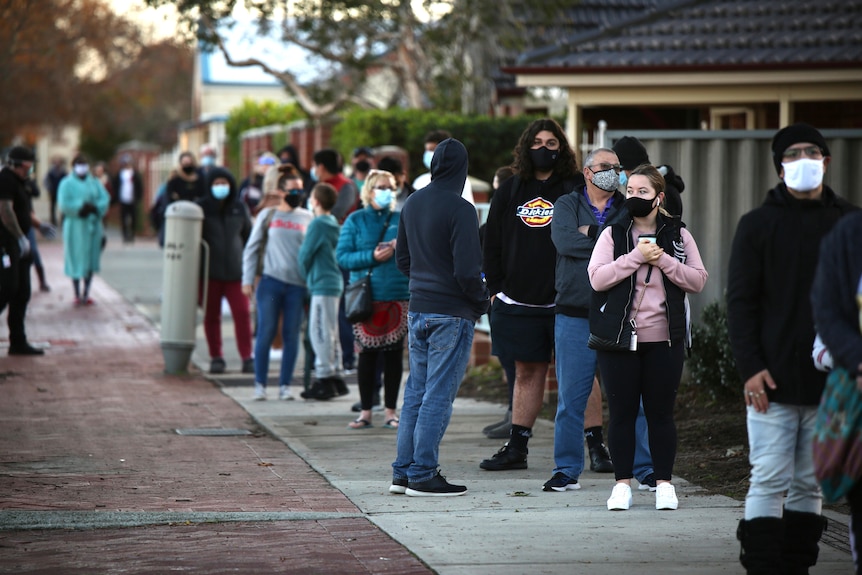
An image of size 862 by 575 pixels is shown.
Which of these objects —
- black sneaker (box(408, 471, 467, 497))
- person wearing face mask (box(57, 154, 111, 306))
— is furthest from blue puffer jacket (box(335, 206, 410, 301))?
person wearing face mask (box(57, 154, 111, 306))

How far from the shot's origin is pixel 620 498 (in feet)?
22.3

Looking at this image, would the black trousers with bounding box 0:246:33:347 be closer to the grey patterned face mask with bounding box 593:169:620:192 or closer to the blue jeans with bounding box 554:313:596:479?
the blue jeans with bounding box 554:313:596:479

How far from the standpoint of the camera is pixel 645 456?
7461mm

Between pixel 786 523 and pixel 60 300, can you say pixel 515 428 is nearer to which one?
pixel 786 523

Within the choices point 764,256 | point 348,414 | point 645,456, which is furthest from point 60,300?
point 764,256

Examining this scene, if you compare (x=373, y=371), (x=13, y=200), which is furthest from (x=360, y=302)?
(x=13, y=200)

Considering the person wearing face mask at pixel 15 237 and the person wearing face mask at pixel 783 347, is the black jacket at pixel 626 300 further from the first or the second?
the person wearing face mask at pixel 15 237

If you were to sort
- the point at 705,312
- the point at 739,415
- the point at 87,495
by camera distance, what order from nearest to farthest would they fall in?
the point at 87,495, the point at 739,415, the point at 705,312

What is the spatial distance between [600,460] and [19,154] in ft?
25.9

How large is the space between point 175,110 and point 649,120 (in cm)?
6627

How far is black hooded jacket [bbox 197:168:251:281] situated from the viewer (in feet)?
41.1

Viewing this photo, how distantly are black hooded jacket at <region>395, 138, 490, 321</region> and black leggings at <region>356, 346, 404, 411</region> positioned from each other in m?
2.16

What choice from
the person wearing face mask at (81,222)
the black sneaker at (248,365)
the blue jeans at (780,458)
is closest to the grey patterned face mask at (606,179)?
the blue jeans at (780,458)

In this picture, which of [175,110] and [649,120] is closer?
[649,120]
